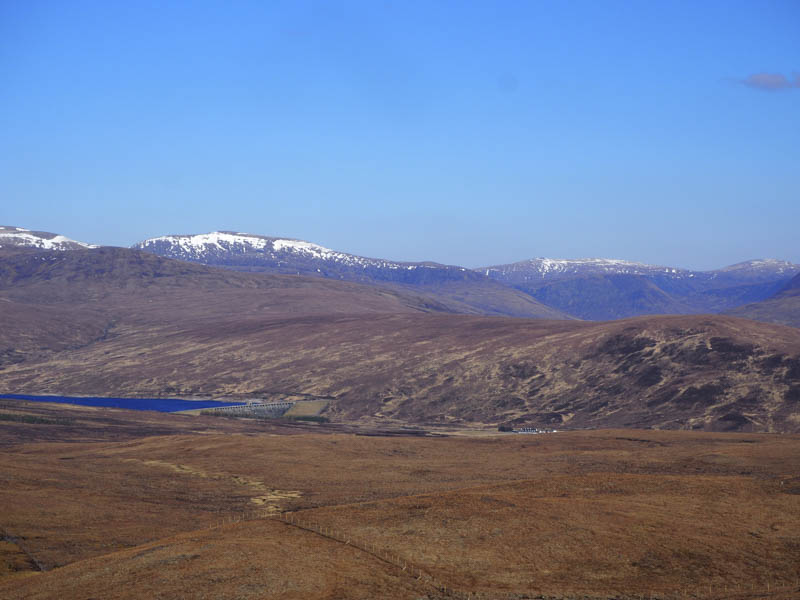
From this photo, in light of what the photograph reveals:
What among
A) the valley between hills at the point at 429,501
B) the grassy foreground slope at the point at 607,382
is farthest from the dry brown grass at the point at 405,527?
the grassy foreground slope at the point at 607,382

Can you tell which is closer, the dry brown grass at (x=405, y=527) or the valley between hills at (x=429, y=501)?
the dry brown grass at (x=405, y=527)

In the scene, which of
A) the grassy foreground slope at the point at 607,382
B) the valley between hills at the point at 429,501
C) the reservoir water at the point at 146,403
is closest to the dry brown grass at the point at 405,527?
the valley between hills at the point at 429,501

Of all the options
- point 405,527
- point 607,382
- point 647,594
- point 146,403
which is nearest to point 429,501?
point 405,527

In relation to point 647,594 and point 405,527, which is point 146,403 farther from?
point 647,594

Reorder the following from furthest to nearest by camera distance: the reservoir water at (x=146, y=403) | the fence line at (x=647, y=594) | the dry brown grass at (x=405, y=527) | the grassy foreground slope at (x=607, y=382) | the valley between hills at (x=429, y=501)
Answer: the reservoir water at (x=146, y=403) → the grassy foreground slope at (x=607, y=382) → the valley between hills at (x=429, y=501) → the dry brown grass at (x=405, y=527) → the fence line at (x=647, y=594)

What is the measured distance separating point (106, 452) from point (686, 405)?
314ft

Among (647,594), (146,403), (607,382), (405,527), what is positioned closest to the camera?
(647,594)

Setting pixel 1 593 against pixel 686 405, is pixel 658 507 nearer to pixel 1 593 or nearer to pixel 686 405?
pixel 1 593

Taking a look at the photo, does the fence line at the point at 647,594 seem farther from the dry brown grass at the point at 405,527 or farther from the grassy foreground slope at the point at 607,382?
the grassy foreground slope at the point at 607,382

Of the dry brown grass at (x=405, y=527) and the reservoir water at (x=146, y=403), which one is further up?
the dry brown grass at (x=405, y=527)

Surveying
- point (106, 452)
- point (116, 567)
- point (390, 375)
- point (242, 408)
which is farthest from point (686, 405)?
point (116, 567)

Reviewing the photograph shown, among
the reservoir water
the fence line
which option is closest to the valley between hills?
the fence line

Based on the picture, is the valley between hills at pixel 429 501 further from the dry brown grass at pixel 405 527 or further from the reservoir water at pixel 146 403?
the reservoir water at pixel 146 403

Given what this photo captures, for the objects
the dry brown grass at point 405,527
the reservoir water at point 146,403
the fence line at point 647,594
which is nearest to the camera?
the fence line at point 647,594
